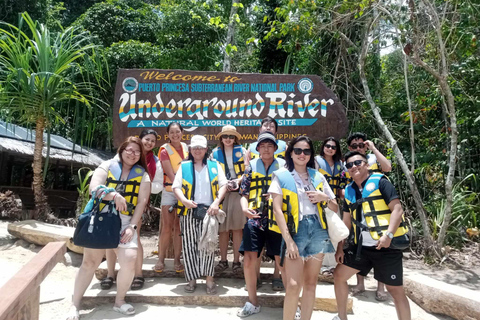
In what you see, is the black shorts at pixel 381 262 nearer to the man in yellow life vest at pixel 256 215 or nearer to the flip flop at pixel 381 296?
the man in yellow life vest at pixel 256 215

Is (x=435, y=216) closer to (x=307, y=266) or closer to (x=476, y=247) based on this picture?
(x=476, y=247)

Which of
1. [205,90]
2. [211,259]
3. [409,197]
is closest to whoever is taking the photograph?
[211,259]

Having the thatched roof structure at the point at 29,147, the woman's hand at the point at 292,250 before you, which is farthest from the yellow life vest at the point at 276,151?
the thatched roof structure at the point at 29,147

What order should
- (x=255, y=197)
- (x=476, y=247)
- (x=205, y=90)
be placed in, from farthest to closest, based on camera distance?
(x=476, y=247) → (x=205, y=90) → (x=255, y=197)

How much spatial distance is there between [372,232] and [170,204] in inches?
83.0

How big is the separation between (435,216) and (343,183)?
9.33 ft

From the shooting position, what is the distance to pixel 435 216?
5.95 meters

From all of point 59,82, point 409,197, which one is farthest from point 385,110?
point 59,82

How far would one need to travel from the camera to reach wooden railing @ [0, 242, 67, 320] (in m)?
1.61

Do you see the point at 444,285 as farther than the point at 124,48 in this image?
No

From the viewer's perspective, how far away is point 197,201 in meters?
3.59

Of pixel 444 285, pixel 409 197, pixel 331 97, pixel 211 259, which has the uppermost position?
pixel 331 97

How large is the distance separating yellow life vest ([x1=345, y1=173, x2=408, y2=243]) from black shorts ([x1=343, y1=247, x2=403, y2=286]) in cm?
12

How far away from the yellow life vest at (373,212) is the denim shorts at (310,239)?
0.97 feet
